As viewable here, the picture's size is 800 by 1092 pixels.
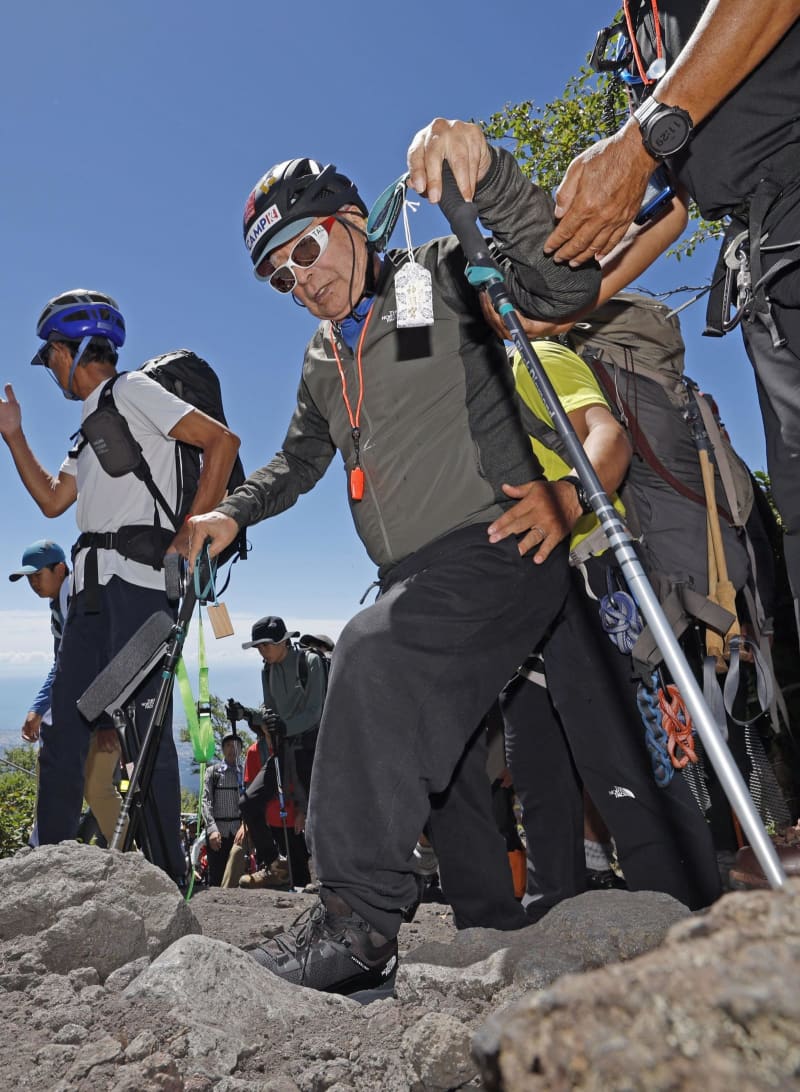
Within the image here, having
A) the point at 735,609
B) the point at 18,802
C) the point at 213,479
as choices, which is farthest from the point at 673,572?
the point at 18,802

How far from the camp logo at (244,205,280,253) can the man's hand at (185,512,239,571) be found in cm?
103

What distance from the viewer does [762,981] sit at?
0.73 m

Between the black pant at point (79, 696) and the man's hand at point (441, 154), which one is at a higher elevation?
the man's hand at point (441, 154)

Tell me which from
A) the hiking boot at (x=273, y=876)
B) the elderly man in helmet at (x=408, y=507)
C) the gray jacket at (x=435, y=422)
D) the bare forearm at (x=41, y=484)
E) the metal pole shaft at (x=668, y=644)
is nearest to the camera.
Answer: the metal pole shaft at (x=668, y=644)

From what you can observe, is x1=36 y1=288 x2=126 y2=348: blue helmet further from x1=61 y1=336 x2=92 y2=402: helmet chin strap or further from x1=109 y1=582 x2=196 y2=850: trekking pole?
x1=109 y1=582 x2=196 y2=850: trekking pole

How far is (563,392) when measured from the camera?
3.72m

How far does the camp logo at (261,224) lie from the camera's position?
10.6 ft

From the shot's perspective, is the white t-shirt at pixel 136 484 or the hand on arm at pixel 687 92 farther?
the white t-shirt at pixel 136 484

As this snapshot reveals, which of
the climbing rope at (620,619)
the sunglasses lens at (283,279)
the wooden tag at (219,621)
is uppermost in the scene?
the sunglasses lens at (283,279)

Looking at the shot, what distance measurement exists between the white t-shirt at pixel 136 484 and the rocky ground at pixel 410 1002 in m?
1.55

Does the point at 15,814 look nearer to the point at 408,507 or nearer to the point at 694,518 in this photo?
the point at 694,518

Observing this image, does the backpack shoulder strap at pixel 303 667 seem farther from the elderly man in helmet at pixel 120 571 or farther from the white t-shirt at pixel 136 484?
the white t-shirt at pixel 136 484

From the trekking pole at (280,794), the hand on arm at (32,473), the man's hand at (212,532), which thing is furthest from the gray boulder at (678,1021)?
the trekking pole at (280,794)

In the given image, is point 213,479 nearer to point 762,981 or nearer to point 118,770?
point 118,770
